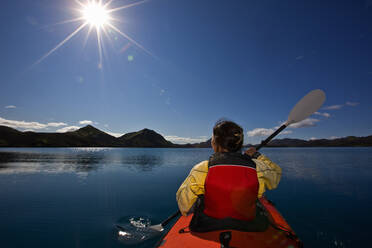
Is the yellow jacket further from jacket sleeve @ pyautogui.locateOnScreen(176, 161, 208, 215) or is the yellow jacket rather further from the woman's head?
the woman's head

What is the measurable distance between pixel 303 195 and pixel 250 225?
39.3ft

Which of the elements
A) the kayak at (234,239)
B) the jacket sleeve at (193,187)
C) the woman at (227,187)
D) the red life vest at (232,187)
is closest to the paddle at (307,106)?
the woman at (227,187)

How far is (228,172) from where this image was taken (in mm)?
2408

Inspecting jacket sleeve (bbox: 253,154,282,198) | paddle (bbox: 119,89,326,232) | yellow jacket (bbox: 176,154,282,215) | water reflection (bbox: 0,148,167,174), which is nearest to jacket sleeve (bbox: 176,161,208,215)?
yellow jacket (bbox: 176,154,282,215)

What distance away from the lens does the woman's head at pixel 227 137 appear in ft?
9.05

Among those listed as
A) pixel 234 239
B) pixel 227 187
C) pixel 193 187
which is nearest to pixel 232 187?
pixel 227 187

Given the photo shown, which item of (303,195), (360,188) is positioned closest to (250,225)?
(303,195)

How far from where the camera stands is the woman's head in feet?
9.05

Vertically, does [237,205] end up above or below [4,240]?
above

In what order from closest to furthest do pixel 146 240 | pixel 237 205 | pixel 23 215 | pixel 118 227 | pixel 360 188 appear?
pixel 237 205, pixel 146 240, pixel 118 227, pixel 23 215, pixel 360 188

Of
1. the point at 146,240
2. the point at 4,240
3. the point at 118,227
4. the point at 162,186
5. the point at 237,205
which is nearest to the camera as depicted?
the point at 237,205

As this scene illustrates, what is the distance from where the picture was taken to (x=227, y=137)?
2.77 m

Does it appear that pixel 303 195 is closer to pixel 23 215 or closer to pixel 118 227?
pixel 118 227

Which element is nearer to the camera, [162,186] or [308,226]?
[308,226]
